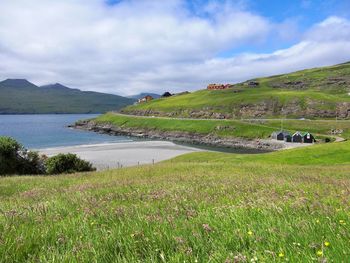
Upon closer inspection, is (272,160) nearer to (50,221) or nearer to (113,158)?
(113,158)

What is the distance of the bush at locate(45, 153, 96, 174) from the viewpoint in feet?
180

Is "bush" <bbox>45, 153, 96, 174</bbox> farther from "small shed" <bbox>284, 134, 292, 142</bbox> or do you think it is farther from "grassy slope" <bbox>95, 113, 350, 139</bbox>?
"grassy slope" <bbox>95, 113, 350, 139</bbox>

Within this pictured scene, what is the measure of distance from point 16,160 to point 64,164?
7253mm

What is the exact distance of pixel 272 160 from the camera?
61562 millimetres

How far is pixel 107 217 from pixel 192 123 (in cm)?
17401

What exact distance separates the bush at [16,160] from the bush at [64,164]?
2.04 m

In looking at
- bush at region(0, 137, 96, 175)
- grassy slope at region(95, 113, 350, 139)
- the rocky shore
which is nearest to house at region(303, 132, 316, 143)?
the rocky shore

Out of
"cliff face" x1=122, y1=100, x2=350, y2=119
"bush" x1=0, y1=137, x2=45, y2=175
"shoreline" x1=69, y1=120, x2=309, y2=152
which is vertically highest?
"cliff face" x1=122, y1=100, x2=350, y2=119

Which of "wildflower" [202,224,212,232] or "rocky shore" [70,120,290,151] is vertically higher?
"wildflower" [202,224,212,232]

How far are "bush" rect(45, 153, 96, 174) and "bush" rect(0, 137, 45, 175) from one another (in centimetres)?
204

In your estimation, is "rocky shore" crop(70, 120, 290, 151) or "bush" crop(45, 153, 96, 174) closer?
"bush" crop(45, 153, 96, 174)

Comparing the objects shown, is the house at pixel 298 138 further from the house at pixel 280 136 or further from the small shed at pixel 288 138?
the house at pixel 280 136

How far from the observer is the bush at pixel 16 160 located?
5241 centimetres

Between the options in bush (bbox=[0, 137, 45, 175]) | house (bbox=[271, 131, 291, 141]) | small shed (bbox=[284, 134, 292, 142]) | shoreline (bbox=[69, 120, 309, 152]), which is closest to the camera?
bush (bbox=[0, 137, 45, 175])
